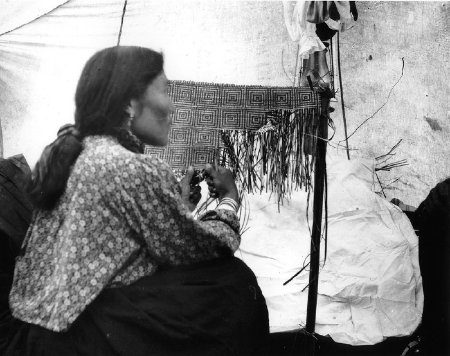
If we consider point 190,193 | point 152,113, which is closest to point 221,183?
point 190,193

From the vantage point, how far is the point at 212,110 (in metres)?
1.73

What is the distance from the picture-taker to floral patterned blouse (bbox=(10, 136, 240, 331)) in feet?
3.89

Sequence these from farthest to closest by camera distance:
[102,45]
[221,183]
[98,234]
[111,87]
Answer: [102,45], [221,183], [111,87], [98,234]

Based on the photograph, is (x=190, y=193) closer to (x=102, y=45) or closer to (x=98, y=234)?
(x=98, y=234)

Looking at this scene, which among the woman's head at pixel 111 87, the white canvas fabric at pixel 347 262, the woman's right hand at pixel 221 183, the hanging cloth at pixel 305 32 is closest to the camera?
the woman's head at pixel 111 87

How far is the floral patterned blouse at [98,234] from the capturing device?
118 centimetres

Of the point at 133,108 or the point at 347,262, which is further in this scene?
the point at 347,262

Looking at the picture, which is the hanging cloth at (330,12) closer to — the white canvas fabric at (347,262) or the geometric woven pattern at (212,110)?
the geometric woven pattern at (212,110)

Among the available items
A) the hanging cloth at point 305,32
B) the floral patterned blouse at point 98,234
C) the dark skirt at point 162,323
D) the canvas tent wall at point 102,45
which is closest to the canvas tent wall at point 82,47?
the canvas tent wall at point 102,45

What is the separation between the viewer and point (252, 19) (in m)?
2.58

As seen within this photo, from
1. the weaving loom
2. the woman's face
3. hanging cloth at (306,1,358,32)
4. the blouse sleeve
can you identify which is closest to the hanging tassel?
the weaving loom

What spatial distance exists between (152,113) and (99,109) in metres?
0.16

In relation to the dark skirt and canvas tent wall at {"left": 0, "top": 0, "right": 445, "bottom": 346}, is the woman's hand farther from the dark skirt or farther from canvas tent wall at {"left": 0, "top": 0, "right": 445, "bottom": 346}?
canvas tent wall at {"left": 0, "top": 0, "right": 445, "bottom": 346}

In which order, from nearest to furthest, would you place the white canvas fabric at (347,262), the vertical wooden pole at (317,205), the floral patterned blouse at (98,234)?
1. the floral patterned blouse at (98,234)
2. the vertical wooden pole at (317,205)
3. the white canvas fabric at (347,262)
